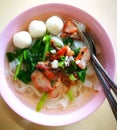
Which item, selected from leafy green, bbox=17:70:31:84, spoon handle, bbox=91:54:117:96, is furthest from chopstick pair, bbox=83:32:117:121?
leafy green, bbox=17:70:31:84

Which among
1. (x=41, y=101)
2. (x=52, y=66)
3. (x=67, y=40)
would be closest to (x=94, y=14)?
(x=67, y=40)

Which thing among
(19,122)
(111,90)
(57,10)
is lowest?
(19,122)

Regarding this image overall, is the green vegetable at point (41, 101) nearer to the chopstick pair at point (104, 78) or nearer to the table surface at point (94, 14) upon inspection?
the table surface at point (94, 14)

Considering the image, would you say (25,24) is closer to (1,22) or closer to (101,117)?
(1,22)

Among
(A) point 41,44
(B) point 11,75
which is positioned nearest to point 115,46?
(A) point 41,44

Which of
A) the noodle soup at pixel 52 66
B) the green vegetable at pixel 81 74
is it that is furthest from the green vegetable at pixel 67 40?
the green vegetable at pixel 81 74

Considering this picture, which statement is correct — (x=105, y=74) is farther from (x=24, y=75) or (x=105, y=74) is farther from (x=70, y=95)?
(x=24, y=75)
